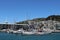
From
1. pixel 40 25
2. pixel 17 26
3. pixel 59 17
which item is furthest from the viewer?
pixel 59 17

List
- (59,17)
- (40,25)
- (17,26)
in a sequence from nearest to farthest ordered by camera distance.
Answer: (40,25)
(17,26)
(59,17)

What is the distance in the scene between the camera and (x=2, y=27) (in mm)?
133125

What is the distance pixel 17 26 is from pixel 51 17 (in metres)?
24.3

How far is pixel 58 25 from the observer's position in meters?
118

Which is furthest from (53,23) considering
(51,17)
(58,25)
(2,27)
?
(2,27)

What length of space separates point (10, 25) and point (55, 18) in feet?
112

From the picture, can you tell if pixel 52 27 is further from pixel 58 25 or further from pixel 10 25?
pixel 10 25

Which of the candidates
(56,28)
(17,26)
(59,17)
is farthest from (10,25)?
(59,17)

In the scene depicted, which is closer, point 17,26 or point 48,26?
point 48,26

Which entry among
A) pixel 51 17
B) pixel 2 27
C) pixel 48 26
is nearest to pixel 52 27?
pixel 48 26

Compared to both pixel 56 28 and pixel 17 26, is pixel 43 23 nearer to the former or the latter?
pixel 56 28

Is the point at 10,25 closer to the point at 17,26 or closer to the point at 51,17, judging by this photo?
the point at 17,26

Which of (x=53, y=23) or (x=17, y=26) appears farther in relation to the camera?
(x=17, y=26)

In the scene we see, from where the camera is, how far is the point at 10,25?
120 meters
